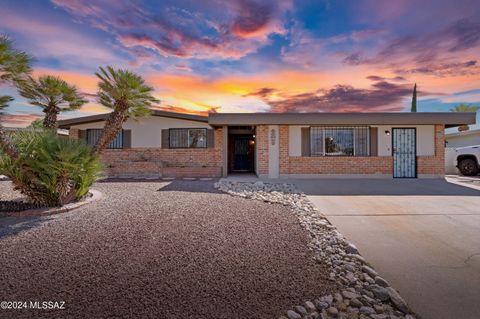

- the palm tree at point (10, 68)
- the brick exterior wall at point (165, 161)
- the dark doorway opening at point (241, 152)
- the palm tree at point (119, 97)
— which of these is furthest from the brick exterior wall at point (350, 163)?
the palm tree at point (10, 68)

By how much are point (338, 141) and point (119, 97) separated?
983cm

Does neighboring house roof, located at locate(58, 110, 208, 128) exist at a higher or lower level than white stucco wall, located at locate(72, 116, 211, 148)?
higher

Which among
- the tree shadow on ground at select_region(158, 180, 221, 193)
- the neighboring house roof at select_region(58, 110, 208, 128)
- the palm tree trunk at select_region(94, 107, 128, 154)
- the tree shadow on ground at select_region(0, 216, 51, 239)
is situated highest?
the neighboring house roof at select_region(58, 110, 208, 128)

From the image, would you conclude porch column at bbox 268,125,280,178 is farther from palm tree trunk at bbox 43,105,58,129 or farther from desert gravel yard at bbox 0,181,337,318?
palm tree trunk at bbox 43,105,58,129

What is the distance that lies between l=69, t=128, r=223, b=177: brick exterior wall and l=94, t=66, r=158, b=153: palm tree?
565cm

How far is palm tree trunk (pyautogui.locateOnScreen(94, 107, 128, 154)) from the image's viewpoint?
21.9 feet

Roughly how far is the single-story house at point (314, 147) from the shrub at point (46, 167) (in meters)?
6.42

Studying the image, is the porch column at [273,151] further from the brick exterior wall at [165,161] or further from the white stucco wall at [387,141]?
the brick exterior wall at [165,161]

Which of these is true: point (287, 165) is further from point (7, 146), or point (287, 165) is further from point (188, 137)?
point (7, 146)

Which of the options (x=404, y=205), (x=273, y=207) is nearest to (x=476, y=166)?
(x=404, y=205)

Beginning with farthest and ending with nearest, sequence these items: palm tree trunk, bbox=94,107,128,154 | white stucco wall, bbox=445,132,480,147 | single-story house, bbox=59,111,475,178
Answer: white stucco wall, bbox=445,132,480,147 < single-story house, bbox=59,111,475,178 < palm tree trunk, bbox=94,107,128,154

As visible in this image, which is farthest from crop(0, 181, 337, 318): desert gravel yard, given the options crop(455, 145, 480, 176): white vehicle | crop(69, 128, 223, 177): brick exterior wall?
crop(455, 145, 480, 176): white vehicle

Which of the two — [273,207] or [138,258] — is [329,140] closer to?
[273,207]

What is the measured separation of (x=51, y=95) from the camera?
8000 millimetres
